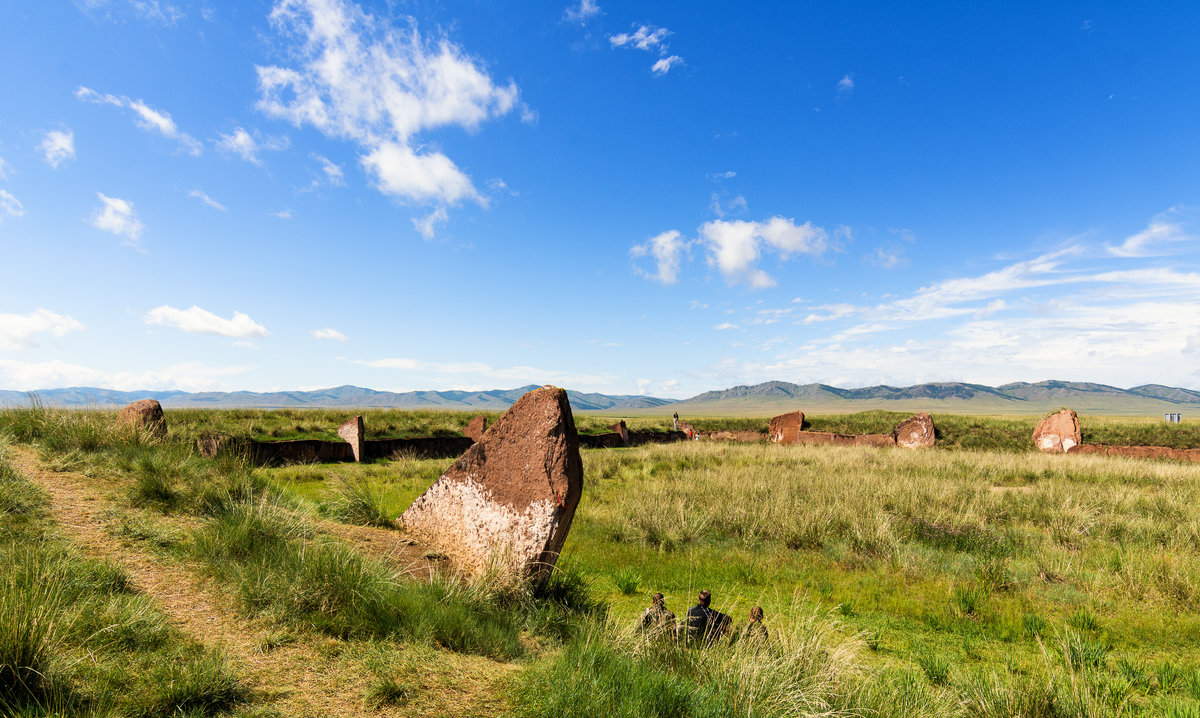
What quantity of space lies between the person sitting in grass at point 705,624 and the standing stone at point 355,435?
51.7 ft

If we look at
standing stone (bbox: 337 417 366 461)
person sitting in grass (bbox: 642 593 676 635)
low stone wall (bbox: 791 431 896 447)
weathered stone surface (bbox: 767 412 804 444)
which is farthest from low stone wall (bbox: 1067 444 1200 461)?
standing stone (bbox: 337 417 366 461)

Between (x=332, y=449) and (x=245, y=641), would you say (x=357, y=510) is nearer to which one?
(x=245, y=641)

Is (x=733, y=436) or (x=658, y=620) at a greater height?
(x=658, y=620)

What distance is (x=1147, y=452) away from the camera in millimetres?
20047

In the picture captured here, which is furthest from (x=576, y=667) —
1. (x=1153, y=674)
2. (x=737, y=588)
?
(x=1153, y=674)

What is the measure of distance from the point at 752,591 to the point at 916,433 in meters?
23.2

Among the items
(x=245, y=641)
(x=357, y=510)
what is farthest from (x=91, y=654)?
(x=357, y=510)

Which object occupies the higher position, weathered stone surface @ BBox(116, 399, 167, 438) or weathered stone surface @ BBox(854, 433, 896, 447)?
weathered stone surface @ BBox(116, 399, 167, 438)

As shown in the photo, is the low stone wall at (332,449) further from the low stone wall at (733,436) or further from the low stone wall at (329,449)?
the low stone wall at (733,436)

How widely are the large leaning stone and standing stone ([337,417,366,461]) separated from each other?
41.1ft

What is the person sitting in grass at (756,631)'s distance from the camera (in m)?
3.85

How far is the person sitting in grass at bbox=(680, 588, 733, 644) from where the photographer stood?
13.7ft

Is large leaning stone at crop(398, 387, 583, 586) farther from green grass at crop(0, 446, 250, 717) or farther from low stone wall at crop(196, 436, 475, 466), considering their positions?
low stone wall at crop(196, 436, 475, 466)

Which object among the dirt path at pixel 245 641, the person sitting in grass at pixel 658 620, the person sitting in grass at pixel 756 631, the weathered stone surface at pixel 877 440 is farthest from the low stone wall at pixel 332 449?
the weathered stone surface at pixel 877 440
